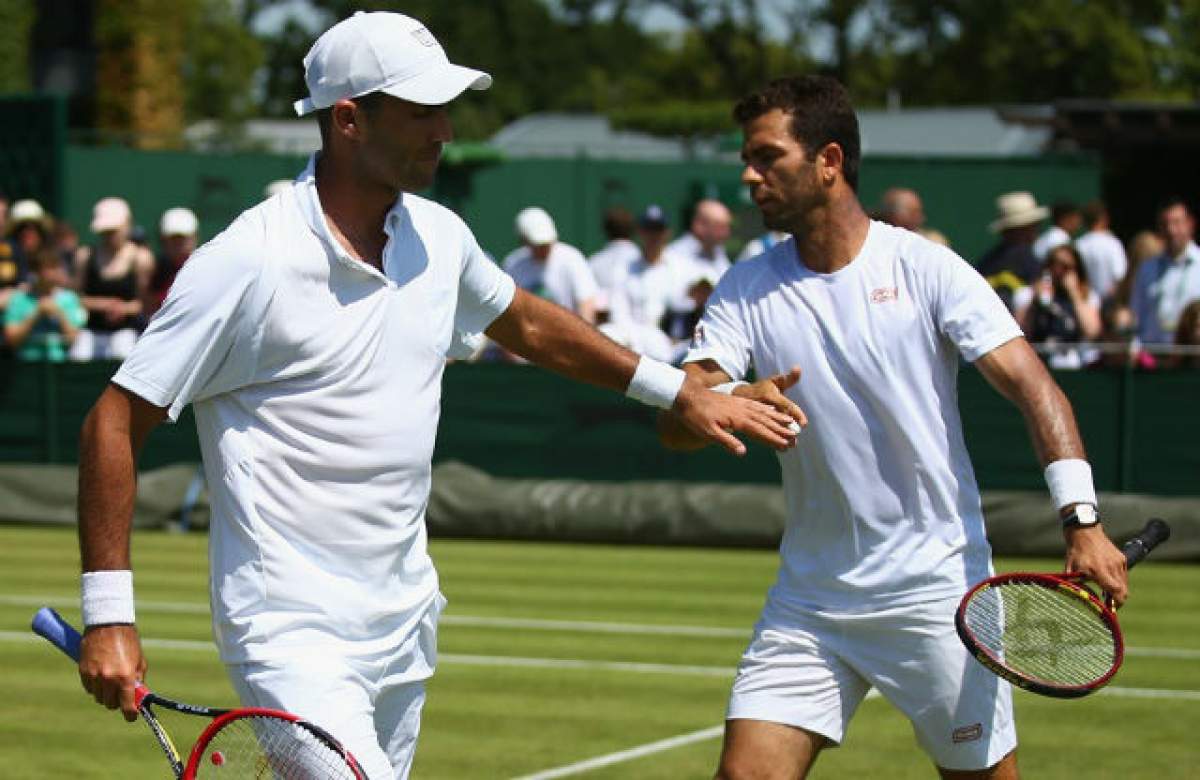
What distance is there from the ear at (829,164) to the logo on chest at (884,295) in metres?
0.33

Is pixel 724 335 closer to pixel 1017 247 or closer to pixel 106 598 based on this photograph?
pixel 106 598

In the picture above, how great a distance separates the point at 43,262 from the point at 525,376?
4278mm

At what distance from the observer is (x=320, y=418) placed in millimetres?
4977

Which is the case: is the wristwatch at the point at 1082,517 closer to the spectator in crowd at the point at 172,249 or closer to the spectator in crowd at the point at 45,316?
the spectator in crowd at the point at 172,249

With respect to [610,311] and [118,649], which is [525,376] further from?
[118,649]

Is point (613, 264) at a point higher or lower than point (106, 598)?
lower

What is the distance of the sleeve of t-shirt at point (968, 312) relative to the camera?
19.4 feet

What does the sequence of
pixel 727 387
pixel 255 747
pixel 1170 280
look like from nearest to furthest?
pixel 255 747, pixel 727 387, pixel 1170 280

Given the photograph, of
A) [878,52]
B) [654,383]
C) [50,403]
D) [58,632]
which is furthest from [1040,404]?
[878,52]

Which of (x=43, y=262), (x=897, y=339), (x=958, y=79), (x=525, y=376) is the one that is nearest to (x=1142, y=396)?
(x=525, y=376)

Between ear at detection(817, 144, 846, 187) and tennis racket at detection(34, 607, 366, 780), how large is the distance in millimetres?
2288

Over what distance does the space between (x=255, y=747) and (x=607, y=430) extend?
1173 centimetres

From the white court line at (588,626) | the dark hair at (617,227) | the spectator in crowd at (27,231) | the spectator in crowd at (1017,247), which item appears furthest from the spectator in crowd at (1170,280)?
the spectator in crowd at (27,231)

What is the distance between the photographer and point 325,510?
4.97 m
